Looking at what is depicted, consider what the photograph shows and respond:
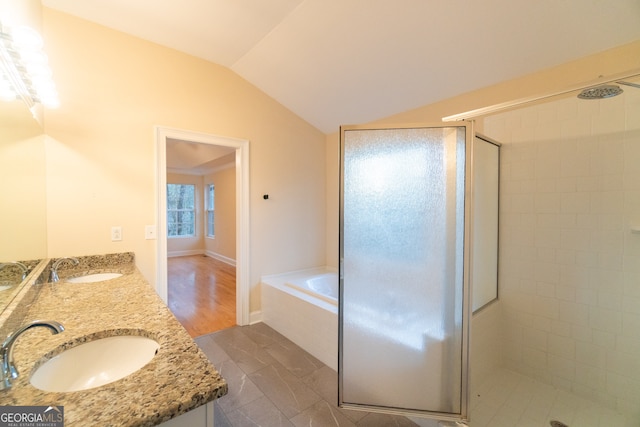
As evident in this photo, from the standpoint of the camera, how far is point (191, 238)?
7.20 metres

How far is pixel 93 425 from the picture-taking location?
0.57m

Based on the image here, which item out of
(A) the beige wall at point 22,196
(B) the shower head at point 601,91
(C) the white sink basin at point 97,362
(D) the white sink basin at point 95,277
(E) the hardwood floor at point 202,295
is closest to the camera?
(C) the white sink basin at point 97,362

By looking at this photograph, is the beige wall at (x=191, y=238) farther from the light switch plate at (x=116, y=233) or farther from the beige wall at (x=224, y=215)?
the light switch plate at (x=116, y=233)

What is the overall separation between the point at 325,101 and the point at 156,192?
6.39 feet

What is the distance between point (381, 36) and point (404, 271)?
1.76 meters

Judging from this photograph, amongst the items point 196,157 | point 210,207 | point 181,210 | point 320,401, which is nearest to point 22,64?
point 320,401

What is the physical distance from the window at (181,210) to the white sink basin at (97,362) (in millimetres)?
6766

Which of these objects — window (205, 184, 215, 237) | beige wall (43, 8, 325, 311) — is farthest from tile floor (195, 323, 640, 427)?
window (205, 184, 215, 237)

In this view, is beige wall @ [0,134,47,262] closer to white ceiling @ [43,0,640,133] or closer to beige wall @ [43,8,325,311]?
beige wall @ [43,8,325,311]

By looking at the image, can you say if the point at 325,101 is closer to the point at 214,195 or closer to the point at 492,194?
the point at 492,194

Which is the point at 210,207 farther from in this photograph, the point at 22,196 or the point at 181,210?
the point at 22,196

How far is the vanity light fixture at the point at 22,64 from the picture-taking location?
3.44 ft

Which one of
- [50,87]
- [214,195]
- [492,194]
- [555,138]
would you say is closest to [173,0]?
[50,87]

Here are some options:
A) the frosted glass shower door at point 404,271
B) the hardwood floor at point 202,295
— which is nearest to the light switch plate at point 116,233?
the hardwood floor at point 202,295
